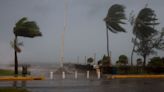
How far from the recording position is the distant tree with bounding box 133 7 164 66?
50.4m

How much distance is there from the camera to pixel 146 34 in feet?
167

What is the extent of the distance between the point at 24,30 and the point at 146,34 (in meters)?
18.5

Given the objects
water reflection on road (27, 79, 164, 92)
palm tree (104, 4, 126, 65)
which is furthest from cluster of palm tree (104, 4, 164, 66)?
water reflection on road (27, 79, 164, 92)

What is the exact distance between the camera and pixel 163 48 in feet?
171

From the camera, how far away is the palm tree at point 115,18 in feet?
162

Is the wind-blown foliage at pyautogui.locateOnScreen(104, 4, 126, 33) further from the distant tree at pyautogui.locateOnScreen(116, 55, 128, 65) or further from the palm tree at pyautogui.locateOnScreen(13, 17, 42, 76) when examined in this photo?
the palm tree at pyautogui.locateOnScreen(13, 17, 42, 76)

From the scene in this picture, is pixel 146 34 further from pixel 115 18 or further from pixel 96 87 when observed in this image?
pixel 96 87

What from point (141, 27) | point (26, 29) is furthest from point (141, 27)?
point (26, 29)

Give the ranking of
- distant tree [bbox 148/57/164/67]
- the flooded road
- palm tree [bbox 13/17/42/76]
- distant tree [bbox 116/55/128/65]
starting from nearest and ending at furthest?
the flooded road
palm tree [bbox 13/17/42/76]
distant tree [bbox 148/57/164/67]
distant tree [bbox 116/55/128/65]

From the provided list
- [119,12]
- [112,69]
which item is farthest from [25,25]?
[119,12]

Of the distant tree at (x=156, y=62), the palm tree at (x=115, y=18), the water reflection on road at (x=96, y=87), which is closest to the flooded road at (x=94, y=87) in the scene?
the water reflection on road at (x=96, y=87)

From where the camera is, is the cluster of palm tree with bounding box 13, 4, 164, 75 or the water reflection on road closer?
the water reflection on road

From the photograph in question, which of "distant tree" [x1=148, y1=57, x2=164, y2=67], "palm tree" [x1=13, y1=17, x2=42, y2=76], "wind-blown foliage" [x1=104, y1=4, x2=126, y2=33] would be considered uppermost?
"wind-blown foliage" [x1=104, y1=4, x2=126, y2=33]

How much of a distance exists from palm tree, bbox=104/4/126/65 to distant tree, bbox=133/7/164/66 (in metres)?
2.49
